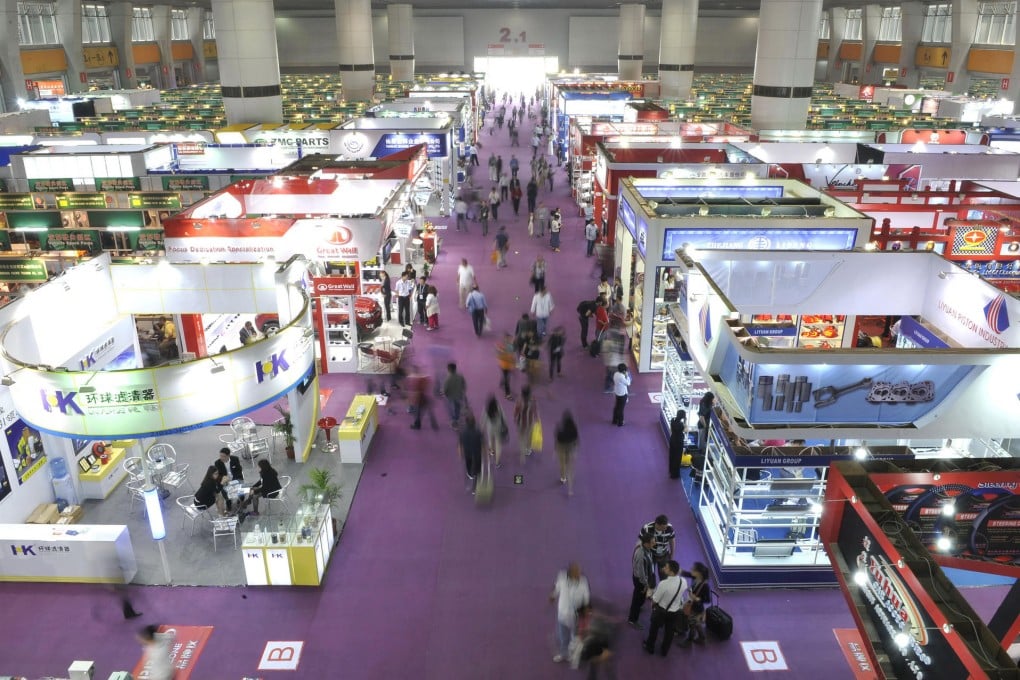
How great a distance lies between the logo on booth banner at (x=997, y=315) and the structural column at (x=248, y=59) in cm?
2262

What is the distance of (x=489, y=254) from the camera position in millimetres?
21391

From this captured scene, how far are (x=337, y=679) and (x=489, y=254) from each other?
1530cm

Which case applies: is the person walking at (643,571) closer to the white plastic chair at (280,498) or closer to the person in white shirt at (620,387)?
the person in white shirt at (620,387)

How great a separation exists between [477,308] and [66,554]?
8.50 meters

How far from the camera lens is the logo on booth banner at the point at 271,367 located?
879 cm

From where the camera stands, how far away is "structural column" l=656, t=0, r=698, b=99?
42.2 meters

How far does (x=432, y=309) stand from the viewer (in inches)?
607

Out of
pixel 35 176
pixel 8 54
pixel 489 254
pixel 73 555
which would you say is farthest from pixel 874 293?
pixel 8 54

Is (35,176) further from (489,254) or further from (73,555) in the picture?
(73,555)

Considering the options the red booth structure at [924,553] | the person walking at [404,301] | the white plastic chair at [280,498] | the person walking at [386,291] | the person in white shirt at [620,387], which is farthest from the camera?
the person walking at [404,301]

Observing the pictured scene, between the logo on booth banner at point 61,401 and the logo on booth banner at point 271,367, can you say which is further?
the logo on booth banner at point 271,367

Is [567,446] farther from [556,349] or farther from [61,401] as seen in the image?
[61,401]

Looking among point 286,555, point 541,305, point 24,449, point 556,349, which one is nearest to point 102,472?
point 24,449

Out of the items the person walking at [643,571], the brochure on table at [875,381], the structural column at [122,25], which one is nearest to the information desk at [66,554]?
the person walking at [643,571]
